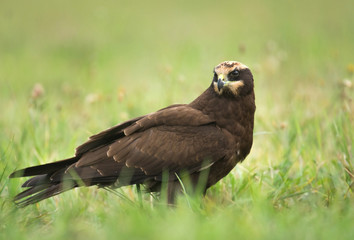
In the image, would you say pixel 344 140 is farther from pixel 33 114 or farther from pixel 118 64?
pixel 118 64

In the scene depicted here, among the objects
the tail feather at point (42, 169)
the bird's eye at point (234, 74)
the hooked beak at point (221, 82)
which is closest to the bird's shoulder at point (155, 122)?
the tail feather at point (42, 169)

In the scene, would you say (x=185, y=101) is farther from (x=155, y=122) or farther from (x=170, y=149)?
(x=170, y=149)

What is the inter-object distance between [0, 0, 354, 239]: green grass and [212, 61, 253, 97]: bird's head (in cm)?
72

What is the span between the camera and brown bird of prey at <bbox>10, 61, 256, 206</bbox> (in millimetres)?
4414

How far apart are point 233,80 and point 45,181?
5.62 ft

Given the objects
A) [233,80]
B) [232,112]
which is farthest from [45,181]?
[233,80]

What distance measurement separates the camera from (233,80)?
4.70 meters

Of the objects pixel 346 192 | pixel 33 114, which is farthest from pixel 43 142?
pixel 346 192

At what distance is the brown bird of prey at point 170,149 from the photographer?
4.41 m

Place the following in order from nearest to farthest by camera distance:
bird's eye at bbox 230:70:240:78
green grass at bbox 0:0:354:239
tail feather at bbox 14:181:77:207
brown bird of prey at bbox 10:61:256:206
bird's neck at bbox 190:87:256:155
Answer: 1. green grass at bbox 0:0:354:239
2. tail feather at bbox 14:181:77:207
3. brown bird of prey at bbox 10:61:256:206
4. bird's neck at bbox 190:87:256:155
5. bird's eye at bbox 230:70:240:78

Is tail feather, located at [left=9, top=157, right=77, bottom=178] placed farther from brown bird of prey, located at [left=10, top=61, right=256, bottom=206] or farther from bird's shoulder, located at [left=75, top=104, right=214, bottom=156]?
bird's shoulder, located at [left=75, top=104, right=214, bottom=156]

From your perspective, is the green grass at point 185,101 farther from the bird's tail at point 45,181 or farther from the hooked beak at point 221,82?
the hooked beak at point 221,82

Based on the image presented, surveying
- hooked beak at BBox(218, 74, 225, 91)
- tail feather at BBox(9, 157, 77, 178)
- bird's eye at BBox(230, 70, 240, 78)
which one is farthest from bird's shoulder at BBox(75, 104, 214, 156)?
bird's eye at BBox(230, 70, 240, 78)

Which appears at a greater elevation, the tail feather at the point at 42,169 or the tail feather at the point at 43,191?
the tail feather at the point at 42,169
